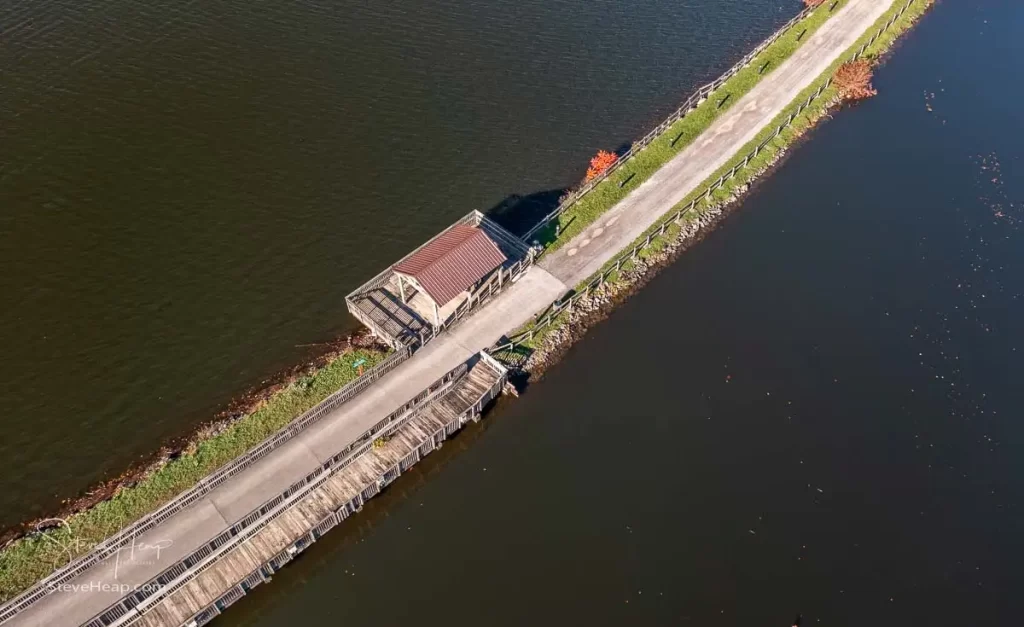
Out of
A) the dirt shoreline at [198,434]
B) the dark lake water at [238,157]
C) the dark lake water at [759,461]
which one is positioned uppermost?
the dark lake water at [238,157]

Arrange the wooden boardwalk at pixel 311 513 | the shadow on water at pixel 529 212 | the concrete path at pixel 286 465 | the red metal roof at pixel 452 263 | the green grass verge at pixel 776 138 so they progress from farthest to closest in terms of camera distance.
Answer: the shadow on water at pixel 529 212, the green grass verge at pixel 776 138, the red metal roof at pixel 452 263, the wooden boardwalk at pixel 311 513, the concrete path at pixel 286 465

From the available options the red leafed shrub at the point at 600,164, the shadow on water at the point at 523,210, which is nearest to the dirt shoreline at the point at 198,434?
the shadow on water at the point at 523,210

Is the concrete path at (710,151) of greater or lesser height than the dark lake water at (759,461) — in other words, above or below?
above

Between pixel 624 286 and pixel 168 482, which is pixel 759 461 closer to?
pixel 624 286

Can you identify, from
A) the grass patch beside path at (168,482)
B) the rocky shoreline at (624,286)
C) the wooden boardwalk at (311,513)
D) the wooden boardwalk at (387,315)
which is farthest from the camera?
the rocky shoreline at (624,286)

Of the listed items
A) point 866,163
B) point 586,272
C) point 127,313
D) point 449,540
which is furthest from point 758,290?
point 127,313

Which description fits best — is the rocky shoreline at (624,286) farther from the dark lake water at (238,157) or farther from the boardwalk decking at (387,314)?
the dark lake water at (238,157)

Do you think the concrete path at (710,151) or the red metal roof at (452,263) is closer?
the red metal roof at (452,263)
